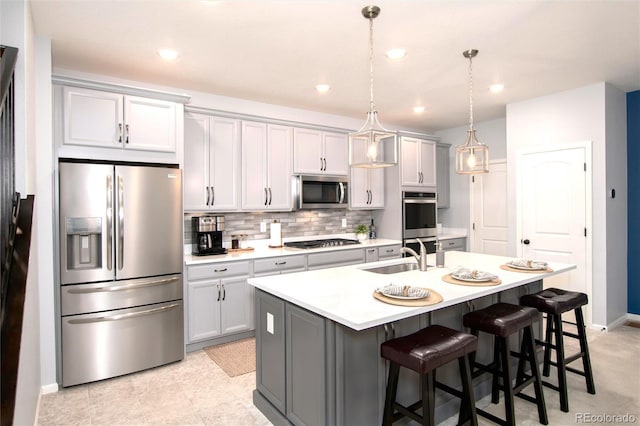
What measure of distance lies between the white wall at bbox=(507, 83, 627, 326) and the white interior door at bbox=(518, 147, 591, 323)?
107 mm

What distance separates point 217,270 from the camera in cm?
365

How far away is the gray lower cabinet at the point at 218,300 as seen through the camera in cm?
353

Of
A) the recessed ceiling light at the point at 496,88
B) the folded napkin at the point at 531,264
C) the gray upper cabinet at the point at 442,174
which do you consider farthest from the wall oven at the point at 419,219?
the folded napkin at the point at 531,264

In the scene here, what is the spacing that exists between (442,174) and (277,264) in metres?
3.41

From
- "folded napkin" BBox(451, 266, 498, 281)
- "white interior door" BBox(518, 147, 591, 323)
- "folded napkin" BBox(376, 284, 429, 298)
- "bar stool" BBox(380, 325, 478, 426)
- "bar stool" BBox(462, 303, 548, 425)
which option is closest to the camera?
"bar stool" BBox(380, 325, 478, 426)

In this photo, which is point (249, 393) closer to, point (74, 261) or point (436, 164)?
point (74, 261)

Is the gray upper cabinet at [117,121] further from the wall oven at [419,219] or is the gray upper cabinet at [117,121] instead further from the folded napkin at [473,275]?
the wall oven at [419,219]

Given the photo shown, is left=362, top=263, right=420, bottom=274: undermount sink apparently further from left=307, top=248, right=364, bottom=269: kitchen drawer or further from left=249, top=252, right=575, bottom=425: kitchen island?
left=307, top=248, right=364, bottom=269: kitchen drawer

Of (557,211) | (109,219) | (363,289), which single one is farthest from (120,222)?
(557,211)

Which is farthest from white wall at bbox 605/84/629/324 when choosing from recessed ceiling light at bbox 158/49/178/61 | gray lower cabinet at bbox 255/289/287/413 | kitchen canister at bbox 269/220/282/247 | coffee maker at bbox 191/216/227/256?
recessed ceiling light at bbox 158/49/178/61

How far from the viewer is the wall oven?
17.0 ft

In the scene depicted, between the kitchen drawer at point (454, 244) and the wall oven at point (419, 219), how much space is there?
→ 253 millimetres

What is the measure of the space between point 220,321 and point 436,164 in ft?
13.2

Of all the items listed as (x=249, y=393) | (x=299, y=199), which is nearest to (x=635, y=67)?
(x=299, y=199)
